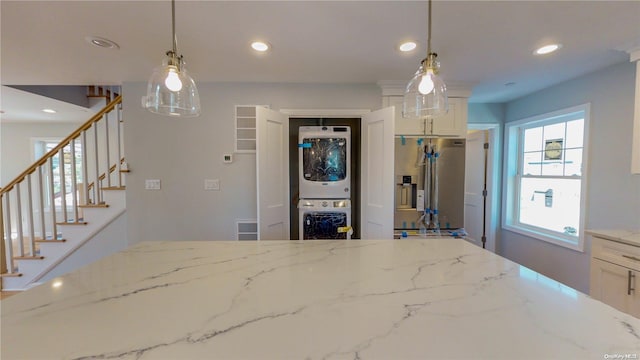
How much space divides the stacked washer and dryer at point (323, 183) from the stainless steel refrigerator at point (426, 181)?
62cm

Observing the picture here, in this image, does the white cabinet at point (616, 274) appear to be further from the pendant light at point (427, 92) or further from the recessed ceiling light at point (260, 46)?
the recessed ceiling light at point (260, 46)

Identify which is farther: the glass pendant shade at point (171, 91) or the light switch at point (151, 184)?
the light switch at point (151, 184)

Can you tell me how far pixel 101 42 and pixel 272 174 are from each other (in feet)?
5.43

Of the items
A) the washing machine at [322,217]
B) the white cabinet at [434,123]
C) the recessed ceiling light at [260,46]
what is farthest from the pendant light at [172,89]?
the white cabinet at [434,123]

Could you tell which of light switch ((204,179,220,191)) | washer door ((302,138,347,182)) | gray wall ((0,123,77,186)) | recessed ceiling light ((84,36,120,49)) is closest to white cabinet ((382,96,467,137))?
washer door ((302,138,347,182))

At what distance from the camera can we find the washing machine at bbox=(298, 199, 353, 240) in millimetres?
3020

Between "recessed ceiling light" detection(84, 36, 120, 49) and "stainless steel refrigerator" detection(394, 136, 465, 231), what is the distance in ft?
8.58

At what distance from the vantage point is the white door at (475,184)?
141 inches

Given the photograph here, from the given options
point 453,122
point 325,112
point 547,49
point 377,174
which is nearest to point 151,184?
point 325,112

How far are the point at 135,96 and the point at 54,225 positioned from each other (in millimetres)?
1734

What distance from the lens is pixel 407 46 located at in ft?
6.37

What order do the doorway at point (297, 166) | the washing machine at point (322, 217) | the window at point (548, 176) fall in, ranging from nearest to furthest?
the window at point (548, 176)
the washing machine at point (322, 217)
the doorway at point (297, 166)

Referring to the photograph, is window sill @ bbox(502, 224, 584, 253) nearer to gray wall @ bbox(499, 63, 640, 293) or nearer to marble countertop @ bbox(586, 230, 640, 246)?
gray wall @ bbox(499, 63, 640, 293)

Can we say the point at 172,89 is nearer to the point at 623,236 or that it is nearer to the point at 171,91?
the point at 171,91
